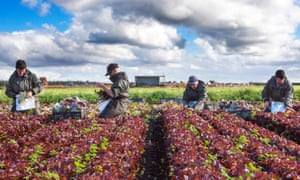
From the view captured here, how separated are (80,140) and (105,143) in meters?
0.49

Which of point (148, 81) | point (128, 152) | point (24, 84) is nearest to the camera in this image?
point (128, 152)

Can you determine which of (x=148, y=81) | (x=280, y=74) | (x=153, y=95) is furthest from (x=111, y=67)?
(x=148, y=81)

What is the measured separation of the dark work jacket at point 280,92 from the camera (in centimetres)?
1073

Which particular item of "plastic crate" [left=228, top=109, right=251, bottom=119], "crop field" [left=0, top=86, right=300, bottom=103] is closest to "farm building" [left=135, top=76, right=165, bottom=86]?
"crop field" [left=0, top=86, right=300, bottom=103]

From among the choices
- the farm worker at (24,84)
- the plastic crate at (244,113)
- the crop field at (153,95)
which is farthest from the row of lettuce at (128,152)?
the crop field at (153,95)

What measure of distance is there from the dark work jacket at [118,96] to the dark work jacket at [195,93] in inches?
103

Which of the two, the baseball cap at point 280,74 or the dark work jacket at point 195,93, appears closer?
the baseball cap at point 280,74

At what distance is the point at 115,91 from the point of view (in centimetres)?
882

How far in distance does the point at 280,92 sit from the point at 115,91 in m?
5.05

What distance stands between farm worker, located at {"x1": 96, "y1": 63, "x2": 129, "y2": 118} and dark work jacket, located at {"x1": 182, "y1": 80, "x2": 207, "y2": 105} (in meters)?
2.63

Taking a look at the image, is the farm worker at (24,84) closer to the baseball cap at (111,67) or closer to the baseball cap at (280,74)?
the baseball cap at (111,67)

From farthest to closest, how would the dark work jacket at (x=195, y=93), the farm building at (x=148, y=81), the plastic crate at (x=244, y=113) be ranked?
the farm building at (x=148, y=81)
the plastic crate at (x=244, y=113)
the dark work jacket at (x=195, y=93)

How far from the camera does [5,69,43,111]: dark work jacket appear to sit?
947cm

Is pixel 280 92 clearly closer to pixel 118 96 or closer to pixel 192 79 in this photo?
pixel 192 79
